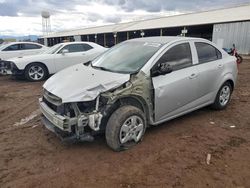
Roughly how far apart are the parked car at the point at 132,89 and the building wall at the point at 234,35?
57.6ft

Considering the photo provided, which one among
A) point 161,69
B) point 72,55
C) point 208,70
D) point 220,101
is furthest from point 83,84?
point 72,55

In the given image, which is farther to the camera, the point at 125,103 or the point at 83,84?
the point at 125,103

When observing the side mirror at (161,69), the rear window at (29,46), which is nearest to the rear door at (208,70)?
the side mirror at (161,69)

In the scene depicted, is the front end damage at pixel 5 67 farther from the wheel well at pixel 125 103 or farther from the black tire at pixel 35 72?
the wheel well at pixel 125 103

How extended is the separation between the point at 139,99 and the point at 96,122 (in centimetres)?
84

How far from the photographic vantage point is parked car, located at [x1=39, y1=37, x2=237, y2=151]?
3.69 meters

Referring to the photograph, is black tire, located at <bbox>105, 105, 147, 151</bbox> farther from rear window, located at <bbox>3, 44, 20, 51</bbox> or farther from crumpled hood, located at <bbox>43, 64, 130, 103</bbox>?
rear window, located at <bbox>3, 44, 20, 51</bbox>

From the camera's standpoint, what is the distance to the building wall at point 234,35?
20.7 meters

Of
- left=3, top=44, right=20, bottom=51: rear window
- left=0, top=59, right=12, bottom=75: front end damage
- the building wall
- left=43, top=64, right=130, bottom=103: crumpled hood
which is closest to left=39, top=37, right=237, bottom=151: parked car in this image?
left=43, top=64, right=130, bottom=103: crumpled hood

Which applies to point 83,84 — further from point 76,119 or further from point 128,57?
point 128,57

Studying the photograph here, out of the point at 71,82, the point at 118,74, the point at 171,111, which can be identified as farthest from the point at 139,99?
the point at 71,82

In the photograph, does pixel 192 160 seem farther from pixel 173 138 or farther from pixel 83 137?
pixel 83 137

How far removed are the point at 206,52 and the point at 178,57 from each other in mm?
955

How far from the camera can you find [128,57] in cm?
465
